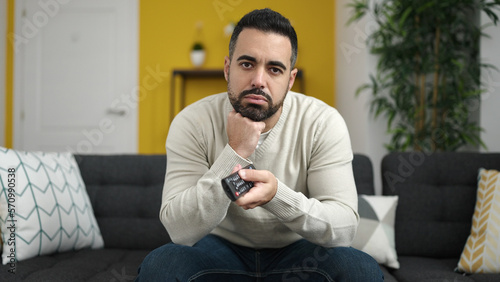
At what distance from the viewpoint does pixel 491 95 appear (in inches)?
87.8

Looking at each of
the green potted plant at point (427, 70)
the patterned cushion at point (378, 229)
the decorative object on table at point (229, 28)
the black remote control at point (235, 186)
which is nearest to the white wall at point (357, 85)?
the green potted plant at point (427, 70)

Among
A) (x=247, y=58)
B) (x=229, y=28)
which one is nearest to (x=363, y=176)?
(x=247, y=58)

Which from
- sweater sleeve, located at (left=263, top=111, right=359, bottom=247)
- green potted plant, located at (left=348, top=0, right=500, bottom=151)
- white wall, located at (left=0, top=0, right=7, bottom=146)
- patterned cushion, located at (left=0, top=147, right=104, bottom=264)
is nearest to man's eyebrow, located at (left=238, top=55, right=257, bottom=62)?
sweater sleeve, located at (left=263, top=111, right=359, bottom=247)

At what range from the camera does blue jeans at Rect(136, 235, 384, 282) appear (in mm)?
993

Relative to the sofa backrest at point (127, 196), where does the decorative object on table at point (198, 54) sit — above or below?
above

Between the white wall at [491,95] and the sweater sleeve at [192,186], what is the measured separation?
67.1 inches

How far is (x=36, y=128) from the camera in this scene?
3721mm

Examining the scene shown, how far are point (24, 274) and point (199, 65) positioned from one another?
2.59 metres

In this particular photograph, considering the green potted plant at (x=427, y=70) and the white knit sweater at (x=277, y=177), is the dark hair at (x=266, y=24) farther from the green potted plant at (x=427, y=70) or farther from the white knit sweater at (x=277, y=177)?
the green potted plant at (x=427, y=70)

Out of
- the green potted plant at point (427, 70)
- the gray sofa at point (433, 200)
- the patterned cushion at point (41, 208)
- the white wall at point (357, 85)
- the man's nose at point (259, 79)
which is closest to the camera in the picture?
the man's nose at point (259, 79)

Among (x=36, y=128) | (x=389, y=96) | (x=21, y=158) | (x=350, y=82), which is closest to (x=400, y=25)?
(x=389, y=96)

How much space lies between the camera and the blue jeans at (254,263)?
3.26 ft

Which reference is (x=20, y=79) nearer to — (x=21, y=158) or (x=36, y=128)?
(x=36, y=128)

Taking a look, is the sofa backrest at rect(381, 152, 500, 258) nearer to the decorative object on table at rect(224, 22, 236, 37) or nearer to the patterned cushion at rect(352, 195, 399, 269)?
the patterned cushion at rect(352, 195, 399, 269)
